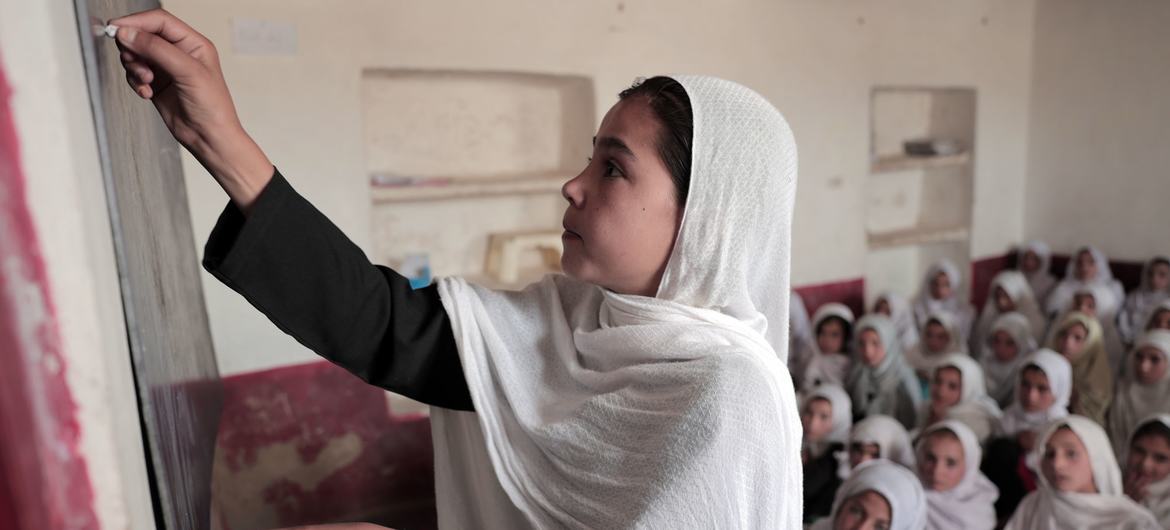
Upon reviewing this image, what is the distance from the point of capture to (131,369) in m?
0.55

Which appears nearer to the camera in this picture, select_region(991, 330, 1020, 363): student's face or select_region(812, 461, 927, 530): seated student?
select_region(812, 461, 927, 530): seated student

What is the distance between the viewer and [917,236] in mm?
5688

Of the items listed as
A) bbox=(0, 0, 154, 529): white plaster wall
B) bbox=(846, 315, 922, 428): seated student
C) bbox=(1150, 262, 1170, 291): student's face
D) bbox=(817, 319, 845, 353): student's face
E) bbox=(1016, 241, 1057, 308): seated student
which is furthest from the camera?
bbox=(1016, 241, 1057, 308): seated student

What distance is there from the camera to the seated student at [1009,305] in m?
5.60

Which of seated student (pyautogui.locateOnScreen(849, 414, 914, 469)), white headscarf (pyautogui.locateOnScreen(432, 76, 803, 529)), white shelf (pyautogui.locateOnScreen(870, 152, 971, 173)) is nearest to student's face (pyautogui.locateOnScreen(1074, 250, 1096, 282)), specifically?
white shelf (pyautogui.locateOnScreen(870, 152, 971, 173))

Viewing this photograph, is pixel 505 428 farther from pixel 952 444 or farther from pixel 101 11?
pixel 952 444

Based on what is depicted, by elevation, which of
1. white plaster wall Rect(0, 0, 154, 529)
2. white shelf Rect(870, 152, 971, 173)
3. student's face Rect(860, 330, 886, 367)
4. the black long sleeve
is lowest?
student's face Rect(860, 330, 886, 367)

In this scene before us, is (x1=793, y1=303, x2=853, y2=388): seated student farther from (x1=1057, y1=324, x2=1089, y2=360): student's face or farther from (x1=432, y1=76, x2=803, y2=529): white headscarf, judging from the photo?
(x1=432, y1=76, x2=803, y2=529): white headscarf

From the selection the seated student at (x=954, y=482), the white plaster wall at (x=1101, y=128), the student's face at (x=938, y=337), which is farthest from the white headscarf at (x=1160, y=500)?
the white plaster wall at (x=1101, y=128)

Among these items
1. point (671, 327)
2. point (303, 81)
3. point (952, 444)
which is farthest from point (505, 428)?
point (952, 444)

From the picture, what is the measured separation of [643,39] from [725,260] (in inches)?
124

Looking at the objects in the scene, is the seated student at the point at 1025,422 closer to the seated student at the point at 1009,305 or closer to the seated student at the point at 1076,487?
the seated student at the point at 1076,487

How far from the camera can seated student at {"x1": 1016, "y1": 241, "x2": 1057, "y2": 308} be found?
6219mm

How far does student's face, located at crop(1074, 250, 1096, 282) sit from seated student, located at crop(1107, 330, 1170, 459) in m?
1.57
